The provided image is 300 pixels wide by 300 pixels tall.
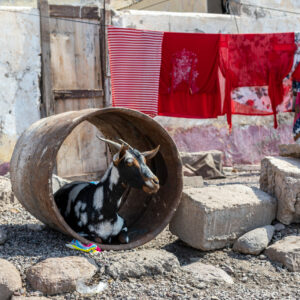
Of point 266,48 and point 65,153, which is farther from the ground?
point 266,48

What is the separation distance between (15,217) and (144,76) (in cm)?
294

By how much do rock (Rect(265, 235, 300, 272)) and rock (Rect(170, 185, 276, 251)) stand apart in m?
0.38

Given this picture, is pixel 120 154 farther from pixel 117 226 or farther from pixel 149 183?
pixel 117 226

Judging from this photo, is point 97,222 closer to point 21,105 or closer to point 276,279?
point 276,279

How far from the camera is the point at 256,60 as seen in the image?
7.68 metres

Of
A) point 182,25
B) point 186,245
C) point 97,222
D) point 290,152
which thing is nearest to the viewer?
point 97,222

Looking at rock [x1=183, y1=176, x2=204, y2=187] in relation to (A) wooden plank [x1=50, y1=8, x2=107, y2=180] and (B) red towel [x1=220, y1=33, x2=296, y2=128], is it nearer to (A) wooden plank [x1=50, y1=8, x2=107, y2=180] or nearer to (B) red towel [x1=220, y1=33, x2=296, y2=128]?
(B) red towel [x1=220, y1=33, x2=296, y2=128]

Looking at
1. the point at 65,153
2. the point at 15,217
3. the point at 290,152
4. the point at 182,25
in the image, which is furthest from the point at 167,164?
the point at 182,25

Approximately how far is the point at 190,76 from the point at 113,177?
11.0 feet

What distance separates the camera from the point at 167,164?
17.5 feet

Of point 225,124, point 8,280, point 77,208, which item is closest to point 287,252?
point 77,208

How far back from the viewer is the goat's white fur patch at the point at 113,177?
4.71m

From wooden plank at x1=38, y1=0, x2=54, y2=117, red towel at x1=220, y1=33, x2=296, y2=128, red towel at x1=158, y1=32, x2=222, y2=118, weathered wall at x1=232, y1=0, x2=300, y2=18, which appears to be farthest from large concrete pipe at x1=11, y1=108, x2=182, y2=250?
weathered wall at x1=232, y1=0, x2=300, y2=18

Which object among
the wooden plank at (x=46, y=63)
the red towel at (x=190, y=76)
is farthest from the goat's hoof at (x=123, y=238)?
the wooden plank at (x=46, y=63)
